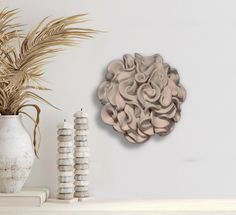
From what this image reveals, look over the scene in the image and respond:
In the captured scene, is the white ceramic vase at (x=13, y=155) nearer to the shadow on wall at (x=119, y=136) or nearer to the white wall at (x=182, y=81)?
the white wall at (x=182, y=81)

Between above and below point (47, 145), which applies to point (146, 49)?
above

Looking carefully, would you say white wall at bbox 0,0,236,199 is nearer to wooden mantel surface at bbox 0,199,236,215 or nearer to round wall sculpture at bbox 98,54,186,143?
round wall sculpture at bbox 98,54,186,143

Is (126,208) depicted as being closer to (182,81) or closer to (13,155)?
(13,155)

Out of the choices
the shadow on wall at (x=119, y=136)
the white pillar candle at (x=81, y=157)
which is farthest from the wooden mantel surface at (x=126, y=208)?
the shadow on wall at (x=119, y=136)

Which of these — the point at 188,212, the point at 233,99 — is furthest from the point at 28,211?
the point at 233,99

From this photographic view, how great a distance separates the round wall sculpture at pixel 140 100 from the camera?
2.15 meters

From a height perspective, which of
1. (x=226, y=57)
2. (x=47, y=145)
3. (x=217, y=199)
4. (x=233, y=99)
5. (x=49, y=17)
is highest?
(x=49, y=17)

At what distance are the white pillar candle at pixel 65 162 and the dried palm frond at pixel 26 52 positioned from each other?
0.34 ft

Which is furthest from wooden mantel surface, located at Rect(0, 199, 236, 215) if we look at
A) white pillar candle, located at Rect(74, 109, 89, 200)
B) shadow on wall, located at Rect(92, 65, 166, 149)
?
shadow on wall, located at Rect(92, 65, 166, 149)

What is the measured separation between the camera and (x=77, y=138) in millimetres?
2080

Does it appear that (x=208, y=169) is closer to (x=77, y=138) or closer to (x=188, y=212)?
Result: (x=188, y=212)

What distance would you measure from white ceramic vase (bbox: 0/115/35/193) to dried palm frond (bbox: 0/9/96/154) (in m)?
0.06

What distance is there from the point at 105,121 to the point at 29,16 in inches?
19.0

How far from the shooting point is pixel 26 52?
6.53 ft
